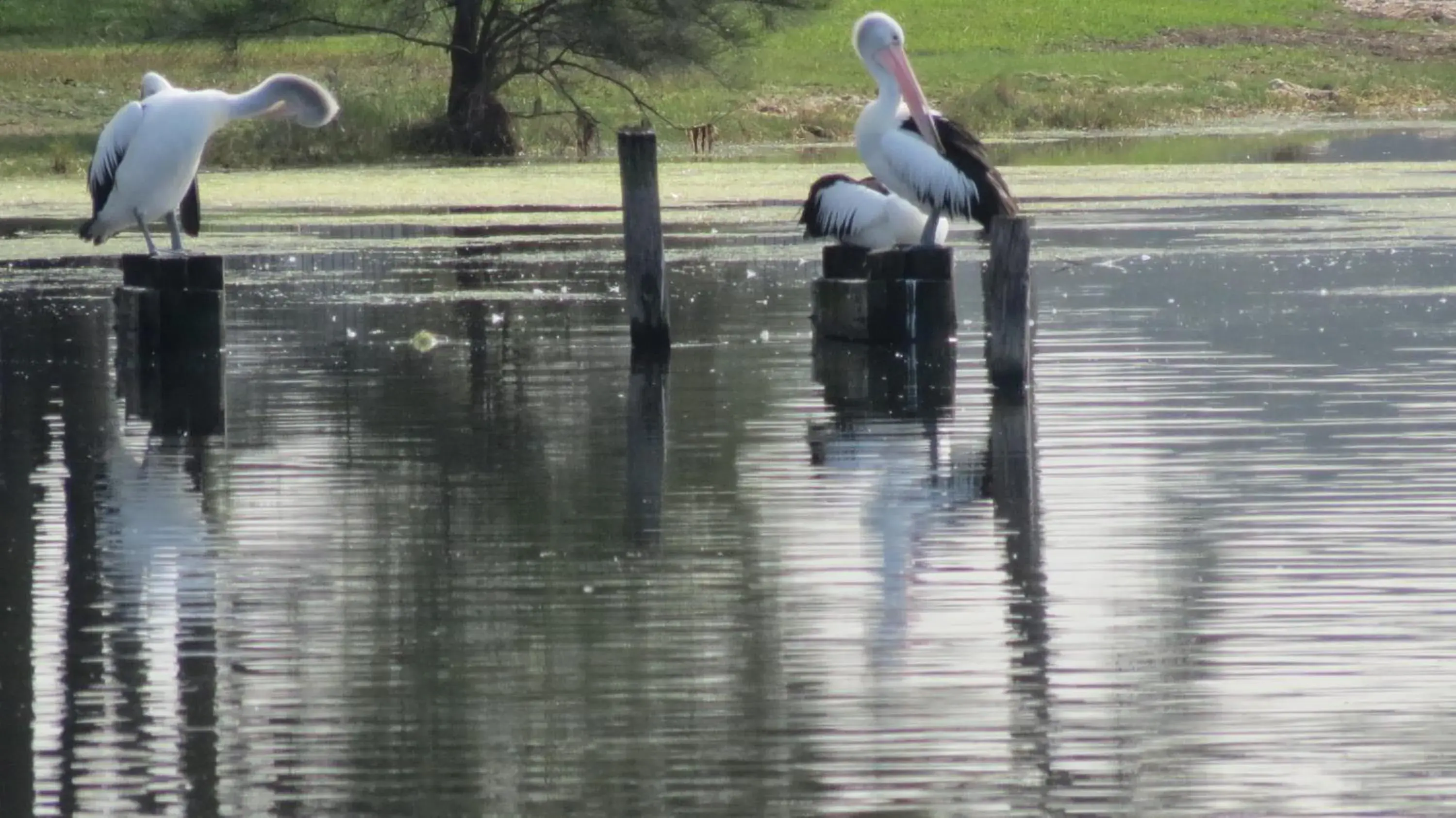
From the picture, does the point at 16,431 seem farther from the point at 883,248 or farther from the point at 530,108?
the point at 530,108

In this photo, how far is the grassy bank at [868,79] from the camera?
3450 centimetres

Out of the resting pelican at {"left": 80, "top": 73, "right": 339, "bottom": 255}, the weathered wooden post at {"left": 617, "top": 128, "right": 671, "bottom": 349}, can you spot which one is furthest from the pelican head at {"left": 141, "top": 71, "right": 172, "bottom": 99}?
the weathered wooden post at {"left": 617, "top": 128, "right": 671, "bottom": 349}

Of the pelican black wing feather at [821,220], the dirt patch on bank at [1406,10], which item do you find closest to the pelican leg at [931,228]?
the pelican black wing feather at [821,220]

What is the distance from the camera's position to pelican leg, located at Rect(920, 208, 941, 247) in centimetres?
1199

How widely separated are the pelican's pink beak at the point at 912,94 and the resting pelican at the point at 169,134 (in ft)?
8.85

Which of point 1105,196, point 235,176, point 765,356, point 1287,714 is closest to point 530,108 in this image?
point 235,176

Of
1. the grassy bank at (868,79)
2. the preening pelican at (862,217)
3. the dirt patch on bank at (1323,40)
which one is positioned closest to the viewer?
the preening pelican at (862,217)

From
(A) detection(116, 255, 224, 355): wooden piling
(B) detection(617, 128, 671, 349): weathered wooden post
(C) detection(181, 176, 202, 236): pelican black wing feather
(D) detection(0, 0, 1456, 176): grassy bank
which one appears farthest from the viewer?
(D) detection(0, 0, 1456, 176): grassy bank

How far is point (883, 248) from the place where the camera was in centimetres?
1251

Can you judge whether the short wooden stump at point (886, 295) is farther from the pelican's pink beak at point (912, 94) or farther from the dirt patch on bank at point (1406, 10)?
the dirt patch on bank at point (1406, 10)

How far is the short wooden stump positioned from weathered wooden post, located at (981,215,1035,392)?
4.09 feet

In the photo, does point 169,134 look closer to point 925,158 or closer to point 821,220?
point 821,220

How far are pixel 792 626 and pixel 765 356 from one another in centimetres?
603

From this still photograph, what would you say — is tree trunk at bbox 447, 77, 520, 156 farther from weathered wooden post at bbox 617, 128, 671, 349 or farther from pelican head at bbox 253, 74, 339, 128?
weathered wooden post at bbox 617, 128, 671, 349
